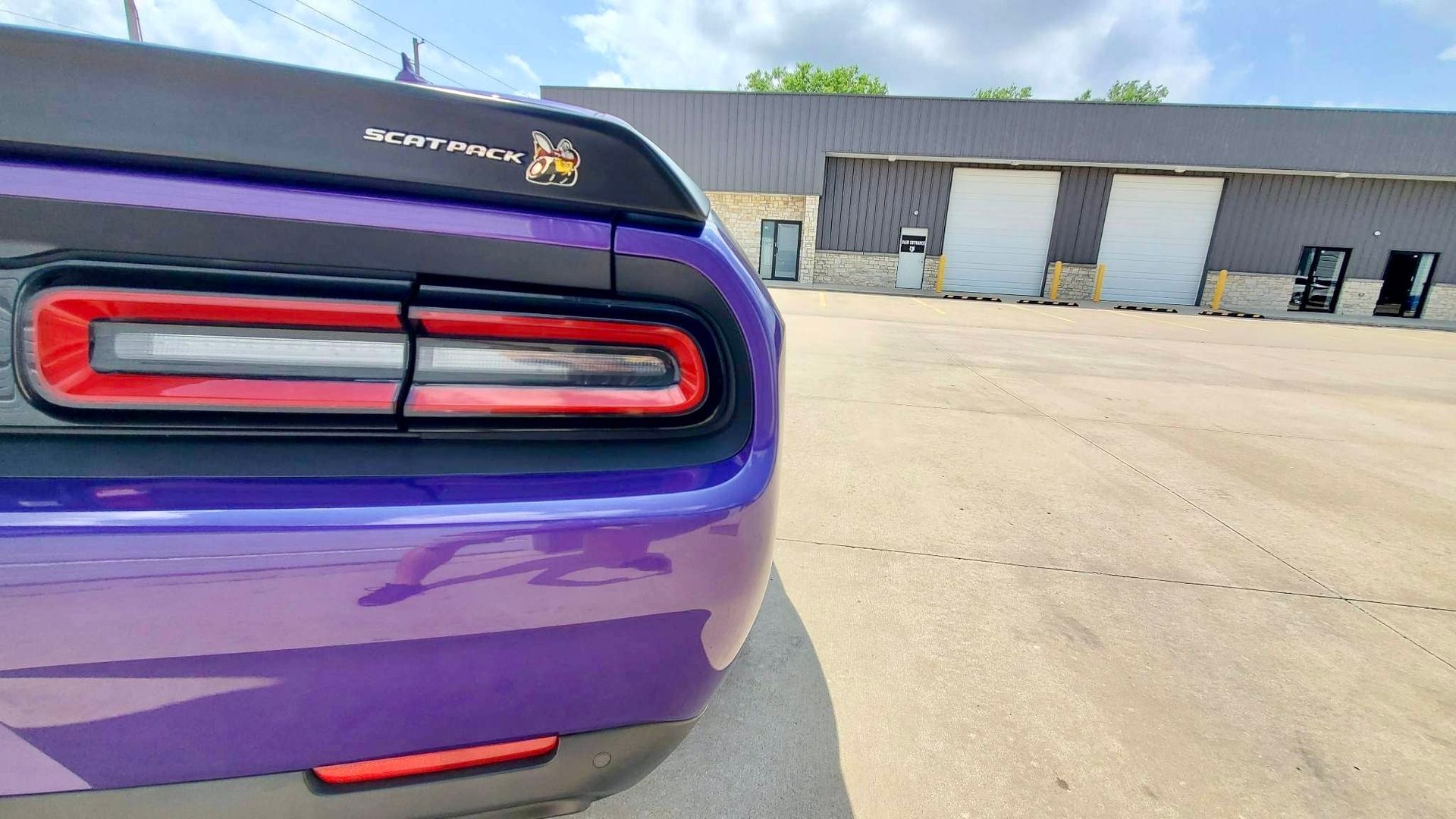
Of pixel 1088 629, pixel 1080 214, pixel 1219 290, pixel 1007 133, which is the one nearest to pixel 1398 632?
pixel 1088 629

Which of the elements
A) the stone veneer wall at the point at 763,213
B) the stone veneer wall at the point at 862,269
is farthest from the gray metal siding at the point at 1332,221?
the stone veneer wall at the point at 763,213

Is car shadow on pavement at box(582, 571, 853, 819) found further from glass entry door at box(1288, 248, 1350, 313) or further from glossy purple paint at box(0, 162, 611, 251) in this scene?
glass entry door at box(1288, 248, 1350, 313)

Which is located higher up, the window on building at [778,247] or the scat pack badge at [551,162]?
the window on building at [778,247]

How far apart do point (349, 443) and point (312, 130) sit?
44 cm

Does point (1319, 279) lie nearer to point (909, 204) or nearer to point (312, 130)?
point (909, 204)

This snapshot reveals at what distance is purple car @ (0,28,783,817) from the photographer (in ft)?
2.22

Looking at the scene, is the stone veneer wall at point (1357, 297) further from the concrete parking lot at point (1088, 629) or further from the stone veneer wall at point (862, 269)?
the concrete parking lot at point (1088, 629)

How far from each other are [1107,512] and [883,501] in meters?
1.31

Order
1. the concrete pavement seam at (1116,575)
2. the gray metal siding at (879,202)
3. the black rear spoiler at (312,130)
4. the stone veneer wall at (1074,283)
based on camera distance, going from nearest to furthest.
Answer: the black rear spoiler at (312,130), the concrete pavement seam at (1116,575), the gray metal siding at (879,202), the stone veneer wall at (1074,283)

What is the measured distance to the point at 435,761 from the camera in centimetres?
89

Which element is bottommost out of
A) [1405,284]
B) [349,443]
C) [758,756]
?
[758,756]

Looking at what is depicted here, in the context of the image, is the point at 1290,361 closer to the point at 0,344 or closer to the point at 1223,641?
the point at 1223,641

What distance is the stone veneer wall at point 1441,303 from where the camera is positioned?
2208 centimetres

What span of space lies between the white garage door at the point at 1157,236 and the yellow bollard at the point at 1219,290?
0.58 m
